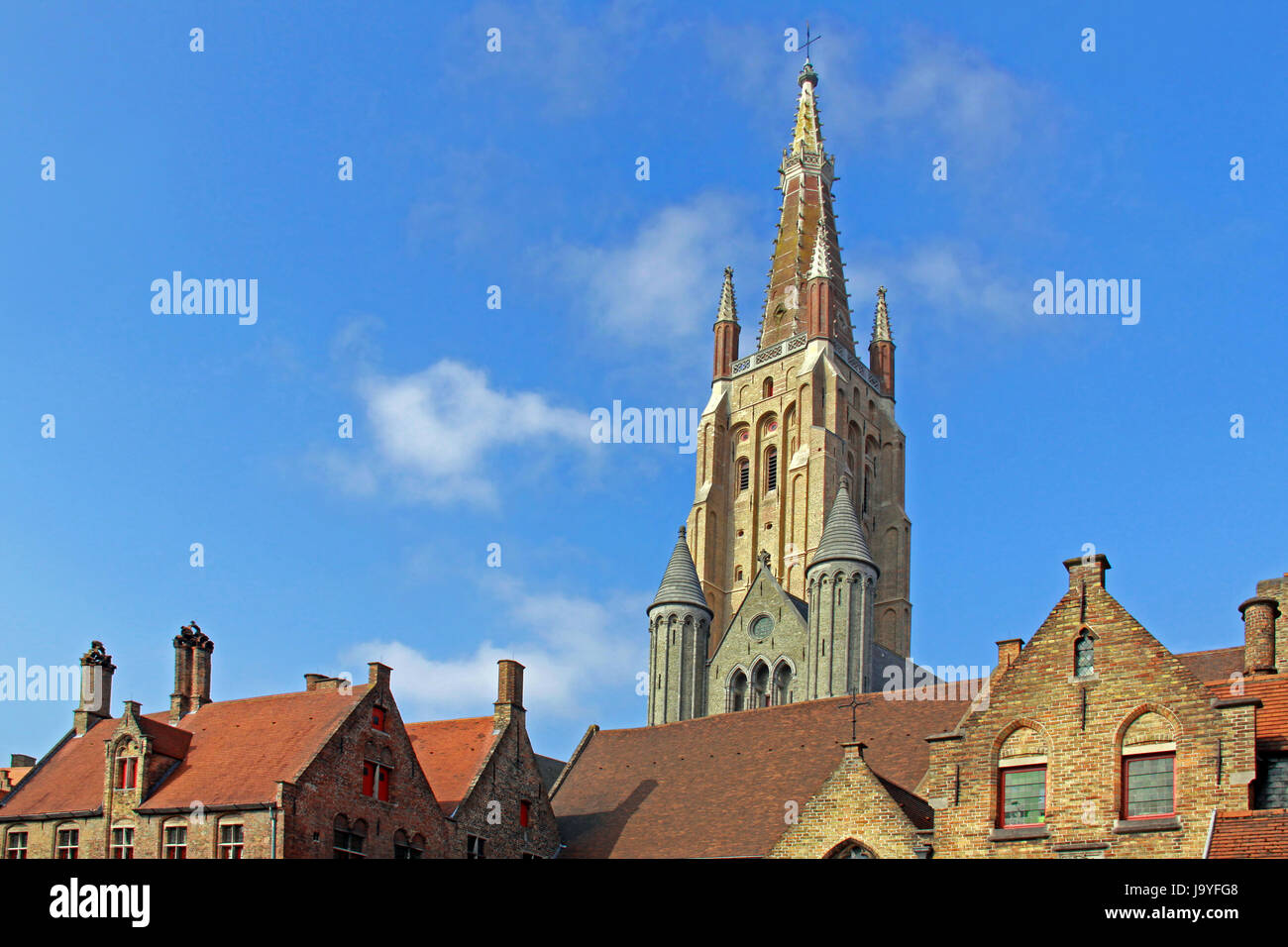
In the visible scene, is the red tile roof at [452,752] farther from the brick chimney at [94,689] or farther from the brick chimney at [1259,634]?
the brick chimney at [1259,634]

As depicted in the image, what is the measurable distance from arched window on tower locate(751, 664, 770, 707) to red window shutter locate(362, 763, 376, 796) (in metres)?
42.2

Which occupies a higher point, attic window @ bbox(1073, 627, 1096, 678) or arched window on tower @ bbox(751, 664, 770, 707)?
→ arched window on tower @ bbox(751, 664, 770, 707)

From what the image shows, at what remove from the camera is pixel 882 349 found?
11206cm

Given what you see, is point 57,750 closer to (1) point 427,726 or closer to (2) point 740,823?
(1) point 427,726

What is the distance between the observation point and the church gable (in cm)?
7719

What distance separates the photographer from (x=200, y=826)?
114ft

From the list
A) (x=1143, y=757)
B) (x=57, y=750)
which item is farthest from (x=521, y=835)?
(x=1143, y=757)

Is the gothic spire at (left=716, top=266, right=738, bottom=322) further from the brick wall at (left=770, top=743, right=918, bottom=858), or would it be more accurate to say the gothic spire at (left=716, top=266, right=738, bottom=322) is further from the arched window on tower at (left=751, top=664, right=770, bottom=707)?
the brick wall at (left=770, top=743, right=918, bottom=858)

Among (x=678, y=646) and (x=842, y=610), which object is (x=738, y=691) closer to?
(x=678, y=646)

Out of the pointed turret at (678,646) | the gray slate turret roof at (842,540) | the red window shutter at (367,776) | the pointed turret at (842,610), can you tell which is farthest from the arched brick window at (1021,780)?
the gray slate turret roof at (842,540)

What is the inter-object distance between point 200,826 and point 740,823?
43.3ft

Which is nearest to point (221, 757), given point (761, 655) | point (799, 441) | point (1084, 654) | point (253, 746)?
point (253, 746)

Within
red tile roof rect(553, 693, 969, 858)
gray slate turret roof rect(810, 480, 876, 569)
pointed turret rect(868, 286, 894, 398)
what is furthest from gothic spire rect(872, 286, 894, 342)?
red tile roof rect(553, 693, 969, 858)

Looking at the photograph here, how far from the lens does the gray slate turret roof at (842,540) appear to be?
7631 centimetres
